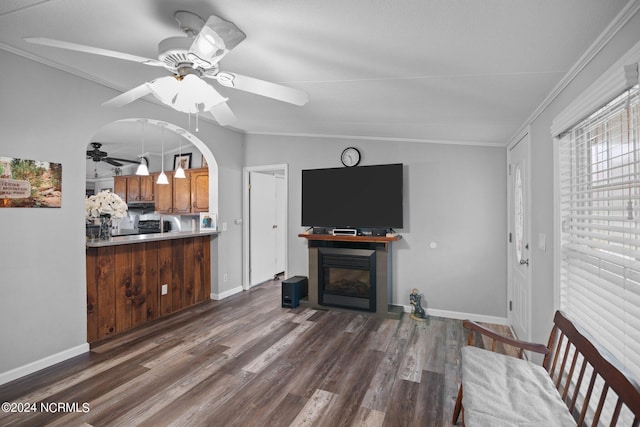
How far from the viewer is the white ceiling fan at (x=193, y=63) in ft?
4.84

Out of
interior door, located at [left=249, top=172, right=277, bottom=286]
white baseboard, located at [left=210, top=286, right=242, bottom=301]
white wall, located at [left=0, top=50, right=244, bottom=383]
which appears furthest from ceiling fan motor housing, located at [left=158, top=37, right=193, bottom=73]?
white baseboard, located at [left=210, top=286, right=242, bottom=301]

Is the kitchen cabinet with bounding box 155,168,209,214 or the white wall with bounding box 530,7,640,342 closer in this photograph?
the white wall with bounding box 530,7,640,342

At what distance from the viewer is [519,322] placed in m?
3.01

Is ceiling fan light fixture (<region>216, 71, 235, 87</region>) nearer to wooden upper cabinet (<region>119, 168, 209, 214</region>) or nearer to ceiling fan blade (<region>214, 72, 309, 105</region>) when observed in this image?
ceiling fan blade (<region>214, 72, 309, 105</region>)

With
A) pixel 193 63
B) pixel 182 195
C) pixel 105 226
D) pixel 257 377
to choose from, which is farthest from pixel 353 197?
pixel 182 195

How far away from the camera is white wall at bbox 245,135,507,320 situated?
3.62 meters

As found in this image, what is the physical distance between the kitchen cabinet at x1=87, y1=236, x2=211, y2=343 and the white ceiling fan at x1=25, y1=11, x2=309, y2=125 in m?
1.85

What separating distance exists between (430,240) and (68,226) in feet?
12.4

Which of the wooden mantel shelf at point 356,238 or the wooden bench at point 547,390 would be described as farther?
the wooden mantel shelf at point 356,238

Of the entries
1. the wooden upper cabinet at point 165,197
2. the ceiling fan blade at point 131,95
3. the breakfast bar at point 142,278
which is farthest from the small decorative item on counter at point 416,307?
the wooden upper cabinet at point 165,197

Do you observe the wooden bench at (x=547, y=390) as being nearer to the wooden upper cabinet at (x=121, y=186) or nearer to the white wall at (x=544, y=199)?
the white wall at (x=544, y=199)

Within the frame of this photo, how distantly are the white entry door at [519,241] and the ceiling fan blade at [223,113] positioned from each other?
247 cm

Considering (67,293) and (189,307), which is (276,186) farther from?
(67,293)

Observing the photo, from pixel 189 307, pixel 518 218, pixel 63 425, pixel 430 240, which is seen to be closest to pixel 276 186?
pixel 189 307
